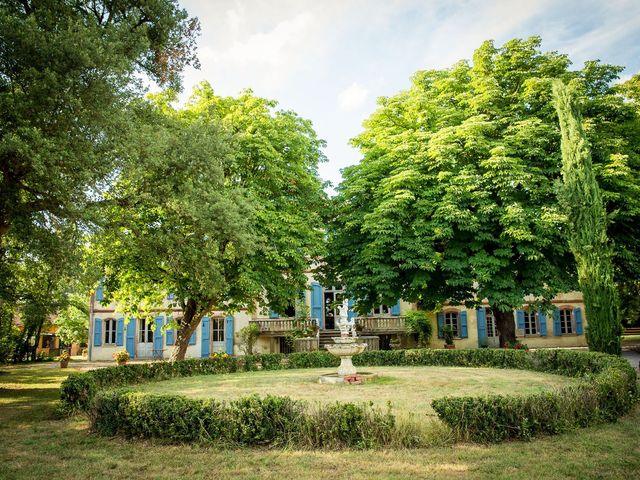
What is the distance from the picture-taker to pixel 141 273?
15.6 meters

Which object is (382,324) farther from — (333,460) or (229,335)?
(333,460)

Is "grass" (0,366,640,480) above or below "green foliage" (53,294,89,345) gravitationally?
below

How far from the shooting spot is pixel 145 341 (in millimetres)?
27859

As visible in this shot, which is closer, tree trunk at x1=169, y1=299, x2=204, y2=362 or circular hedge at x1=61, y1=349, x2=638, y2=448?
circular hedge at x1=61, y1=349, x2=638, y2=448

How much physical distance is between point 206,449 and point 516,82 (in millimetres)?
17416

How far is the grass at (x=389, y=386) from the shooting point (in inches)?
402

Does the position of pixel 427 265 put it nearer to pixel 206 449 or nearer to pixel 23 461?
pixel 206 449

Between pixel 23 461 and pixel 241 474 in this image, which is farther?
pixel 23 461

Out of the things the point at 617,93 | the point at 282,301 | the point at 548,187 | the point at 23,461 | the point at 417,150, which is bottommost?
the point at 23,461

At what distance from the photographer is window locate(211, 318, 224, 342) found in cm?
2741

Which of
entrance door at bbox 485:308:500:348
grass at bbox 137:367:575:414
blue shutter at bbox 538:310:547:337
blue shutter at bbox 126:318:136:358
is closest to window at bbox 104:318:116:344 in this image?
blue shutter at bbox 126:318:136:358

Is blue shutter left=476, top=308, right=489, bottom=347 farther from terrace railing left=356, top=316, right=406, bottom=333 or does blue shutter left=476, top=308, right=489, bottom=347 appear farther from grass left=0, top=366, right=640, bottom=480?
grass left=0, top=366, right=640, bottom=480

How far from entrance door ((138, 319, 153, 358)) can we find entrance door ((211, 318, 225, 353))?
388cm

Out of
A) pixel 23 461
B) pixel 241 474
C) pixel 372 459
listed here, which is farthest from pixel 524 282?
pixel 23 461
